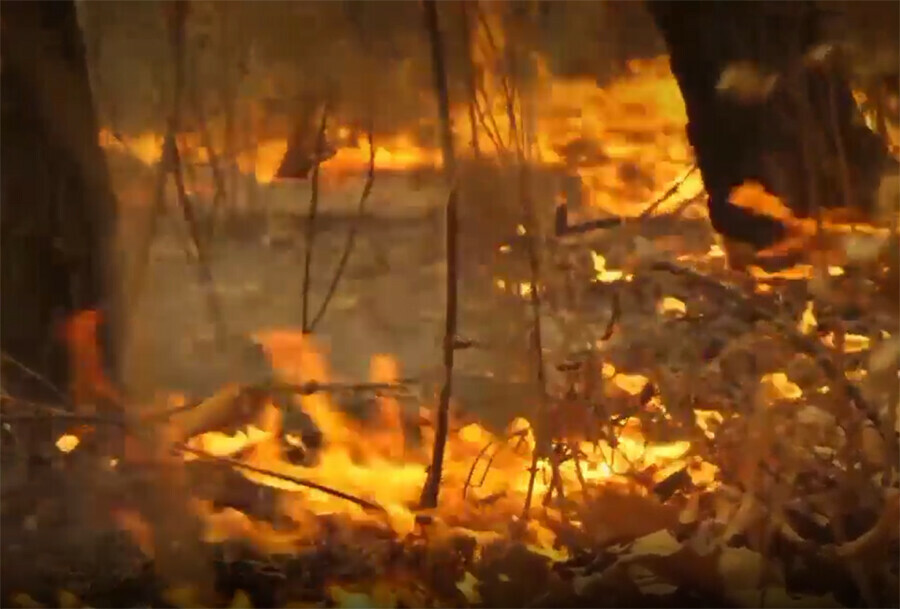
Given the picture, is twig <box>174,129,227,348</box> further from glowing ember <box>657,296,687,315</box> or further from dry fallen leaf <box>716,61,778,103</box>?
dry fallen leaf <box>716,61,778,103</box>

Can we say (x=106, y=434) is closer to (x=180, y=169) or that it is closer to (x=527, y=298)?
(x=180, y=169)

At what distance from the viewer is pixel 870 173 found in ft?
4.31

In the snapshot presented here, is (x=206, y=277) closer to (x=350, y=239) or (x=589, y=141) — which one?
(x=350, y=239)

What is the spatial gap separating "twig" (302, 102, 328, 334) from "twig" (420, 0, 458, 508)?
0.46 feet

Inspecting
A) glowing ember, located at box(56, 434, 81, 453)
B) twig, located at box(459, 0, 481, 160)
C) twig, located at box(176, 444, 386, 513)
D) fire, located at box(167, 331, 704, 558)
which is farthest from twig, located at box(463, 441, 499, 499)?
glowing ember, located at box(56, 434, 81, 453)

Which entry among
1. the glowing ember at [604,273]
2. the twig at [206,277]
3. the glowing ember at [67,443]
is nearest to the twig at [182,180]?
the twig at [206,277]

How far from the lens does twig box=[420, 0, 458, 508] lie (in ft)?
4.33

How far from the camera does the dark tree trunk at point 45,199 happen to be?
135 centimetres

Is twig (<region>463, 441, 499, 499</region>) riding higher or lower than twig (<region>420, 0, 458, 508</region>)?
lower

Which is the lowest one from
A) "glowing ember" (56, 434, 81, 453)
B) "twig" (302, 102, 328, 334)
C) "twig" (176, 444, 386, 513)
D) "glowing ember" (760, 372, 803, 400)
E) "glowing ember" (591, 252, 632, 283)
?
"twig" (176, 444, 386, 513)

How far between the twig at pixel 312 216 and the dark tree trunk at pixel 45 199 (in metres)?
0.24

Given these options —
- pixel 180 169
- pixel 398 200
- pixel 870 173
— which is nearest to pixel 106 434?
pixel 180 169

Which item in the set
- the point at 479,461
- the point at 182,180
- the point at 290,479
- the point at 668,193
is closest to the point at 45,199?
the point at 182,180

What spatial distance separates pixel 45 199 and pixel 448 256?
502mm
